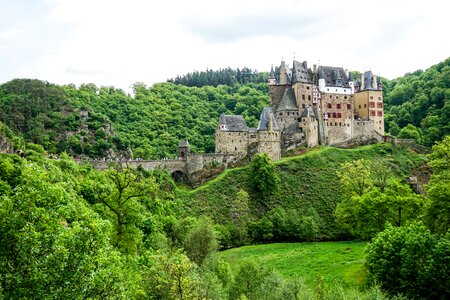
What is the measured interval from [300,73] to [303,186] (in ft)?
77.8

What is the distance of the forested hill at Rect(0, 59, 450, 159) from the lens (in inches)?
4417

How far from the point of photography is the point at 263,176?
87.1 metres

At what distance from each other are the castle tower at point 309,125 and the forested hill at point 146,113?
29204mm

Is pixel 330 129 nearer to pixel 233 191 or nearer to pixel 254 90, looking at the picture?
pixel 233 191

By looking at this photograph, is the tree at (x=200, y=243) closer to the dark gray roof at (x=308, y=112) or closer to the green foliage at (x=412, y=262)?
the green foliage at (x=412, y=262)

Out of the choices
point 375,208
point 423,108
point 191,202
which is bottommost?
point 191,202

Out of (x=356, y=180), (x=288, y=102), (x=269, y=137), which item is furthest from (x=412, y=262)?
(x=288, y=102)

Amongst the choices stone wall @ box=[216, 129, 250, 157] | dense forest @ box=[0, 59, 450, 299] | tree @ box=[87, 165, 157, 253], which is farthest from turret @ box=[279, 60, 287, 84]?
tree @ box=[87, 165, 157, 253]

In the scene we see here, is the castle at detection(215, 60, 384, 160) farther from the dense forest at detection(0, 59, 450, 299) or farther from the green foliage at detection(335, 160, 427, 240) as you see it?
the green foliage at detection(335, 160, 427, 240)

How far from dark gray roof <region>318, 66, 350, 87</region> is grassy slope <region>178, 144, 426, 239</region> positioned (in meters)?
14.2

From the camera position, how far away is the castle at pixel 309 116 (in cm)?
9338

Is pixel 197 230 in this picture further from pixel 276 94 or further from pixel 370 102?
pixel 370 102

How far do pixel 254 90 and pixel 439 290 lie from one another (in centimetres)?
12278

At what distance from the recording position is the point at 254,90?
161m
